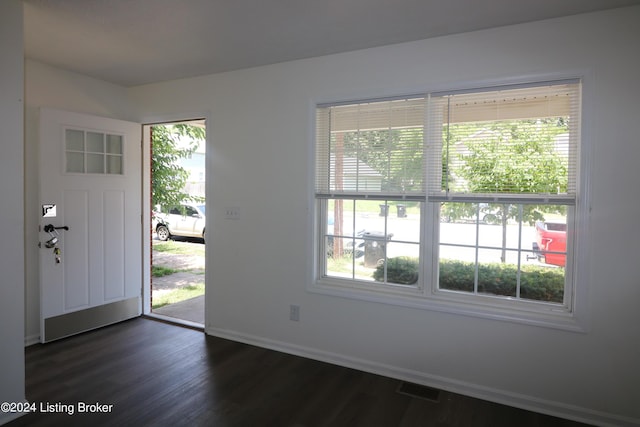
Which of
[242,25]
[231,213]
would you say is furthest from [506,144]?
[231,213]

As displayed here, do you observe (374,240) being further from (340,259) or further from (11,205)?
(11,205)

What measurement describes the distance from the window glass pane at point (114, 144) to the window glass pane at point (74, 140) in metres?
0.28

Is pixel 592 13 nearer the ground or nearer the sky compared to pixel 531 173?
nearer the sky

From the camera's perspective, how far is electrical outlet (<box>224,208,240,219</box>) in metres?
3.58

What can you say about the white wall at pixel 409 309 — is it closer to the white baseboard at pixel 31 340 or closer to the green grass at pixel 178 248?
the white baseboard at pixel 31 340

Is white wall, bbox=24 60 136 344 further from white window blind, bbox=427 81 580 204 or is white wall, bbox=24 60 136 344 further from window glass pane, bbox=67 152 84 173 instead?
white window blind, bbox=427 81 580 204

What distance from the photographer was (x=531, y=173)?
2533mm

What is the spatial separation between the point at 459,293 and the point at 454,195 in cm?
75

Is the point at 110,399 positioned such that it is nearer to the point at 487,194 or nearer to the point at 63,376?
the point at 63,376

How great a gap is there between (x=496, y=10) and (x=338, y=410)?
2.77 m

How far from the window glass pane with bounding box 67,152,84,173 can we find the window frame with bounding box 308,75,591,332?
2.33 m

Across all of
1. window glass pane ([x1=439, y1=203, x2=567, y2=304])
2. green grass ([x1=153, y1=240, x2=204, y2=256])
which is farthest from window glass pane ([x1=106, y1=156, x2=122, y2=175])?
green grass ([x1=153, y1=240, x2=204, y2=256])

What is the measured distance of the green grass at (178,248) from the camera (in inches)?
325

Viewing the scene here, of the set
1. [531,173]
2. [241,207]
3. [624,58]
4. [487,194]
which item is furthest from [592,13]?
[241,207]
